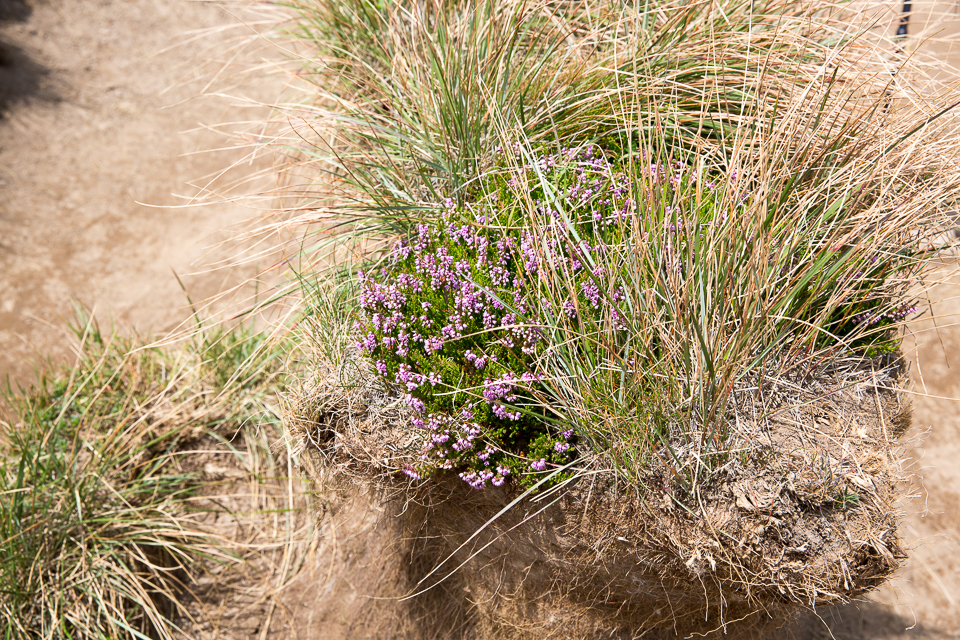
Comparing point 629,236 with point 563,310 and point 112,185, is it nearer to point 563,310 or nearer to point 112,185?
point 563,310

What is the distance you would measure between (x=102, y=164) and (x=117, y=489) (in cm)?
416

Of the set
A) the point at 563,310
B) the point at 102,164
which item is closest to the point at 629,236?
the point at 563,310

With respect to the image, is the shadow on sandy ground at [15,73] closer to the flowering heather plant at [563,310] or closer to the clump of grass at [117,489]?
the clump of grass at [117,489]

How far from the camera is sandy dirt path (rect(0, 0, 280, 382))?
212 inches

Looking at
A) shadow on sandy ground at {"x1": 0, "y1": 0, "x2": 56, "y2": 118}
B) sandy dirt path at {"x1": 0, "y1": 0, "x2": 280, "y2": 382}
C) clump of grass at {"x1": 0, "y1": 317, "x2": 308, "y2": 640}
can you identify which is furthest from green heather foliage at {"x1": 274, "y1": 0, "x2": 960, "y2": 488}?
shadow on sandy ground at {"x1": 0, "y1": 0, "x2": 56, "y2": 118}

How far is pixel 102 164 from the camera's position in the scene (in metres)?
6.20

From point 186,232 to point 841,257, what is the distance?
562cm

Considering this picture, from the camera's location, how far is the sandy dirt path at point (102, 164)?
212 inches

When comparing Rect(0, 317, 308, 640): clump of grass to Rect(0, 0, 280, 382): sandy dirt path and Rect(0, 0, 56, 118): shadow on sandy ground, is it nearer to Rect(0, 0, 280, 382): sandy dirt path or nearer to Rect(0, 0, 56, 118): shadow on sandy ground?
Rect(0, 0, 280, 382): sandy dirt path

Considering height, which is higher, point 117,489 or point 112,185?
point 112,185

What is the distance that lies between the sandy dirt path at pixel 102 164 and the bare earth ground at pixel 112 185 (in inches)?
0.5

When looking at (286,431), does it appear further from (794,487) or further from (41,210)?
(41,210)

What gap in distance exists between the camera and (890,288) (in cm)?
202

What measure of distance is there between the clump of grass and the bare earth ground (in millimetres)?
641
